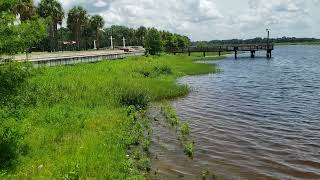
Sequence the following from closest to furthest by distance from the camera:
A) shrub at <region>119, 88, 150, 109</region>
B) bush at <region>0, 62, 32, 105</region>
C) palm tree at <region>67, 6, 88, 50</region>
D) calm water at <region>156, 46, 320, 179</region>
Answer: bush at <region>0, 62, 32, 105</region>, calm water at <region>156, 46, 320, 179</region>, shrub at <region>119, 88, 150, 109</region>, palm tree at <region>67, 6, 88, 50</region>

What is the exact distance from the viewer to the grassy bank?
1439 cm

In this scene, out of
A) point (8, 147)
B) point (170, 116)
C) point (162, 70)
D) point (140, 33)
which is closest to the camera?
point (8, 147)

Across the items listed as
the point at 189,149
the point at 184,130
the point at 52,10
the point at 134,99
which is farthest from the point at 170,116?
the point at 52,10

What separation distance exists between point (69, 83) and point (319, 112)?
1786 cm

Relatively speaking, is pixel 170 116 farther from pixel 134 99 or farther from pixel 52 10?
pixel 52 10

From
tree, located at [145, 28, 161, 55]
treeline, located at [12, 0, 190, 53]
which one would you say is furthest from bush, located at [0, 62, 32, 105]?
tree, located at [145, 28, 161, 55]

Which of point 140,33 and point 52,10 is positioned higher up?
Result: point 52,10

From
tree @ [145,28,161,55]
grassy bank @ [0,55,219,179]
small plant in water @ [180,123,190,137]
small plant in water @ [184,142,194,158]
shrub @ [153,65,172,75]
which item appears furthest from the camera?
tree @ [145,28,161,55]

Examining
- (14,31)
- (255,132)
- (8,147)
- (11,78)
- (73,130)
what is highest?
(14,31)

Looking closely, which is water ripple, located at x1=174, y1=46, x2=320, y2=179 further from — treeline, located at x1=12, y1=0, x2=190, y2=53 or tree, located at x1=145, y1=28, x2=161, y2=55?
tree, located at x1=145, y1=28, x2=161, y2=55

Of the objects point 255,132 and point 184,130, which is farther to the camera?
point 255,132

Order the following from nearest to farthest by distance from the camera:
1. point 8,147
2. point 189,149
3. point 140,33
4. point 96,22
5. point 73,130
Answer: point 8,147
point 189,149
point 73,130
point 96,22
point 140,33

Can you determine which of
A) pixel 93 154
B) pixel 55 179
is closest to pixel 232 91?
pixel 93 154

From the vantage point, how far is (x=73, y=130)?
1972cm
